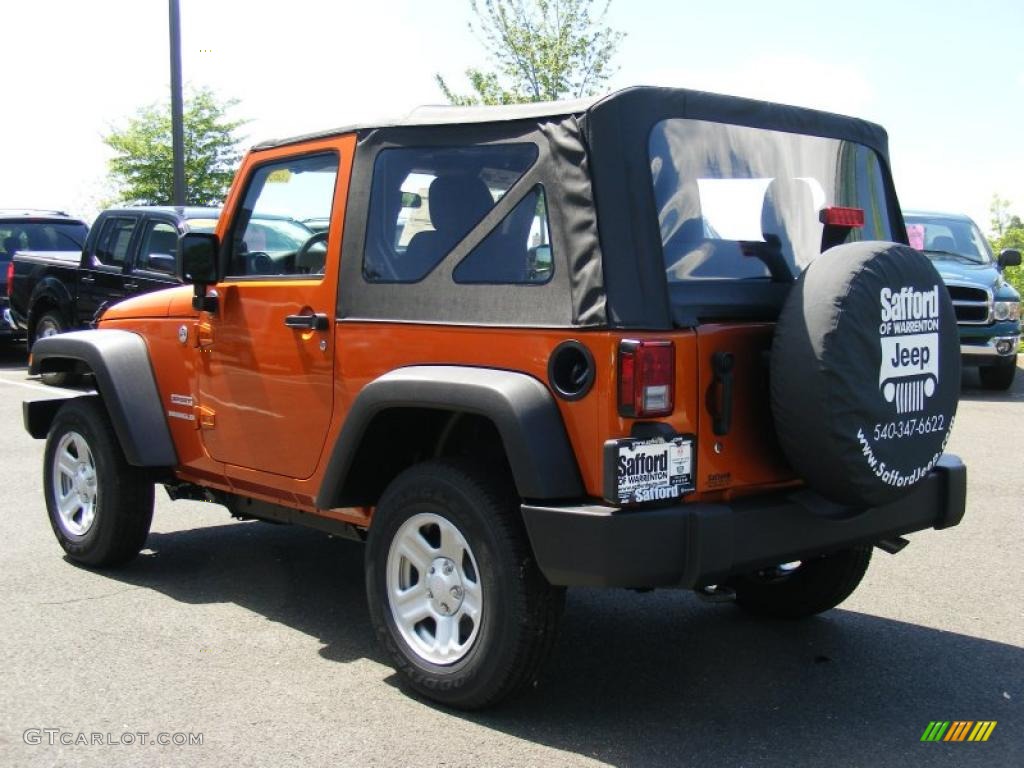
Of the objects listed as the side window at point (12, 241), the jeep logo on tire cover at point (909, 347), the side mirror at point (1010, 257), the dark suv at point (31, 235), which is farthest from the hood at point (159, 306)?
the side window at point (12, 241)

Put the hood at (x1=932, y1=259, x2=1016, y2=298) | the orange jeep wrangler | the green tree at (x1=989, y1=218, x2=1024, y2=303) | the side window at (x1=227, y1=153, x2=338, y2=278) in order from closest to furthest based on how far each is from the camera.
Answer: the orange jeep wrangler → the side window at (x1=227, y1=153, x2=338, y2=278) → the hood at (x1=932, y1=259, x2=1016, y2=298) → the green tree at (x1=989, y1=218, x2=1024, y2=303)

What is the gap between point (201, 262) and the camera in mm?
5074

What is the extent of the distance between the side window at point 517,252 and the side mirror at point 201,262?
1.48 meters

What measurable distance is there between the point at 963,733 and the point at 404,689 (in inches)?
74.3

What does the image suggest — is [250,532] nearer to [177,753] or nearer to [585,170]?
[177,753]

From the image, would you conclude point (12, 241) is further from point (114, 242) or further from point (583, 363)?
point (583, 363)

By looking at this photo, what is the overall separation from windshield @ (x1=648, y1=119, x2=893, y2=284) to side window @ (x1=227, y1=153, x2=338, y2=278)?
1.42 metres

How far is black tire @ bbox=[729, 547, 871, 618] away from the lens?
4.80m

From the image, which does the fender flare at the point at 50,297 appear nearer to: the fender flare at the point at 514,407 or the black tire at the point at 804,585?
the black tire at the point at 804,585

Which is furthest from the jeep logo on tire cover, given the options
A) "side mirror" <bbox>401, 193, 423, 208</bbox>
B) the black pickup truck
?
the black pickup truck

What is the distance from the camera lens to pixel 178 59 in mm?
16984

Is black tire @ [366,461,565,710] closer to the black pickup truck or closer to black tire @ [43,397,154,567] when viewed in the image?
black tire @ [43,397,154,567]

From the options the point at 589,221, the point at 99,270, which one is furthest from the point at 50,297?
the point at 589,221

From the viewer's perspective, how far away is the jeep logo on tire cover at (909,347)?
3.69 m
